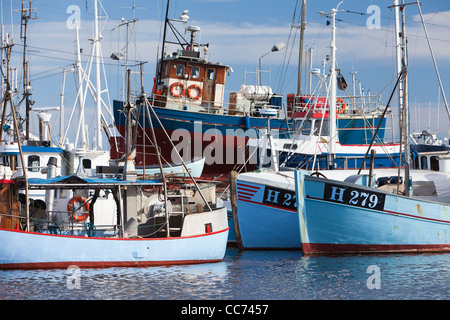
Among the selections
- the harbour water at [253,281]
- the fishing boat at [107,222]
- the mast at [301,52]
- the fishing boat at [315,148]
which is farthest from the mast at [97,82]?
the harbour water at [253,281]

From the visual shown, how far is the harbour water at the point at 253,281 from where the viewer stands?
55.3 ft

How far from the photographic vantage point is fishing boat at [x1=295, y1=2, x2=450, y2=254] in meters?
22.8

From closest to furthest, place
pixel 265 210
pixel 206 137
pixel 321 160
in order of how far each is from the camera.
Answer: pixel 265 210 < pixel 321 160 < pixel 206 137

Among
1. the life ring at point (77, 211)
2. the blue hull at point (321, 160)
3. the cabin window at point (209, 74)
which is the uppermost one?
the cabin window at point (209, 74)

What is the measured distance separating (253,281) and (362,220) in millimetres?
5941

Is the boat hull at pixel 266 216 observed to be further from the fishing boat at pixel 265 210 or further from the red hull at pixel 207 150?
the red hull at pixel 207 150

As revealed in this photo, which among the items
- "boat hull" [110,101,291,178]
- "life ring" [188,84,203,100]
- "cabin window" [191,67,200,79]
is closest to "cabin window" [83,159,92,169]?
"boat hull" [110,101,291,178]

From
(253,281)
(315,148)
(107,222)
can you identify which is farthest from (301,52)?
(253,281)

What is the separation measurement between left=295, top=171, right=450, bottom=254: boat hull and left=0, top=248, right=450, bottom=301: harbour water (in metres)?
0.96

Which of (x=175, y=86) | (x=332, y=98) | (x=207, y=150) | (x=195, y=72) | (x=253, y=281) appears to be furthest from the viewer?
(x=195, y=72)

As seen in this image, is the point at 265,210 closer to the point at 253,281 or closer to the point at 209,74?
the point at 253,281

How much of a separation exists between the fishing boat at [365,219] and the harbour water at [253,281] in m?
0.96

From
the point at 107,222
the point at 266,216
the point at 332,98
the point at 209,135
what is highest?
the point at 332,98

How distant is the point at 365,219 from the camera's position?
909 inches
